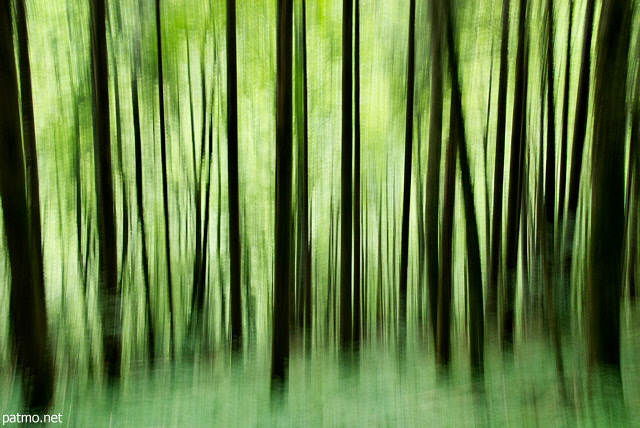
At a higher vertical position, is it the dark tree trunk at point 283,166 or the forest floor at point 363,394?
the dark tree trunk at point 283,166

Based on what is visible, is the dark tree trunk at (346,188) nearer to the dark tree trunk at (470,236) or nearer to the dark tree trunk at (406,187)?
the dark tree trunk at (406,187)

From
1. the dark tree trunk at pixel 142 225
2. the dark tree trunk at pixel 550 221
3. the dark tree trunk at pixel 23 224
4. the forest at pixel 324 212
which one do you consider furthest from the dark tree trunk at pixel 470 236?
the dark tree trunk at pixel 23 224

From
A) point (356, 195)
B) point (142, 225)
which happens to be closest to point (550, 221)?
point (356, 195)

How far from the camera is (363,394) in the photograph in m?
0.73

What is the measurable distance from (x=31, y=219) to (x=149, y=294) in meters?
0.27

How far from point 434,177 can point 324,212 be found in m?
0.24

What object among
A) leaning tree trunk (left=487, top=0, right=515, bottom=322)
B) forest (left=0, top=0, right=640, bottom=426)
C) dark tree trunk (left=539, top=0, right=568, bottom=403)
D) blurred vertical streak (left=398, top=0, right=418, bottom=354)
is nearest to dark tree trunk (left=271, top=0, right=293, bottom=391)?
forest (left=0, top=0, right=640, bottom=426)

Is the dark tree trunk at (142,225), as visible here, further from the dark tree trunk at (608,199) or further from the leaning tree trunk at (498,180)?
the dark tree trunk at (608,199)

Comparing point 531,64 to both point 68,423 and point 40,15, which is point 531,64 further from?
point 68,423

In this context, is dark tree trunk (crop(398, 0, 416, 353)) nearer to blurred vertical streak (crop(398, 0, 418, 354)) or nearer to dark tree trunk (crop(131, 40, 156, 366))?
blurred vertical streak (crop(398, 0, 418, 354))

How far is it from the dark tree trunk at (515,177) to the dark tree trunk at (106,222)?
797mm

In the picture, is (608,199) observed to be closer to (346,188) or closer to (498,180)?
(498,180)

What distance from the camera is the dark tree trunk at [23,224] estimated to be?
2.27ft

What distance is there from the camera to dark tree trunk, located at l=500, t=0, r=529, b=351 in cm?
75
